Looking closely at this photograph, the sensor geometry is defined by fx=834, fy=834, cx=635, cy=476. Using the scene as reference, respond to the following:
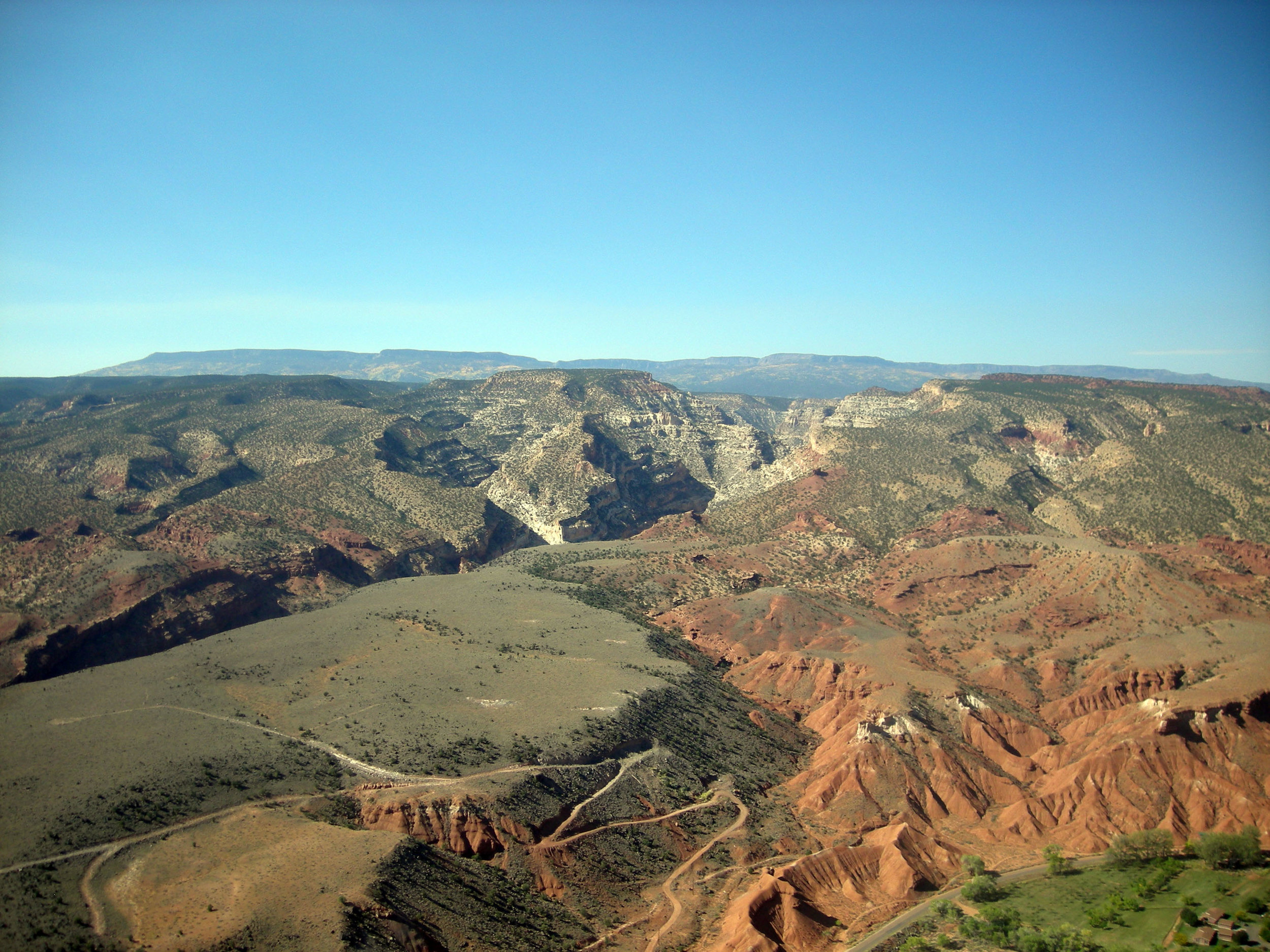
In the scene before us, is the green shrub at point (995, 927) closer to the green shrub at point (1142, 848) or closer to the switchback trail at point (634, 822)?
the green shrub at point (1142, 848)

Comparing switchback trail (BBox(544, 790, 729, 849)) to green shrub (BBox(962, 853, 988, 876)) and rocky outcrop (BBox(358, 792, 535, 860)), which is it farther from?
green shrub (BBox(962, 853, 988, 876))

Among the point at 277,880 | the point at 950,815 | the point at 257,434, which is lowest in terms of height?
the point at 950,815

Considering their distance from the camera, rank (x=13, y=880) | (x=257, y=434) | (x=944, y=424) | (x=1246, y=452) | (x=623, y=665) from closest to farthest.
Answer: (x=13, y=880) → (x=623, y=665) → (x=1246, y=452) → (x=944, y=424) → (x=257, y=434)

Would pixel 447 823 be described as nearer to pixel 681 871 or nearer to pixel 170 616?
pixel 681 871

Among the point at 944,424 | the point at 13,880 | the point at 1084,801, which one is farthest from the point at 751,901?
the point at 944,424

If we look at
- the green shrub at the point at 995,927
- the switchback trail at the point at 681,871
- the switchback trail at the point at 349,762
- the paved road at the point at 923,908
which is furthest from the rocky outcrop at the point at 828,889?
the switchback trail at the point at 349,762


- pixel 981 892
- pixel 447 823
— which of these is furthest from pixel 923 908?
pixel 447 823

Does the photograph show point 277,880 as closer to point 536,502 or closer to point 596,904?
point 596,904
